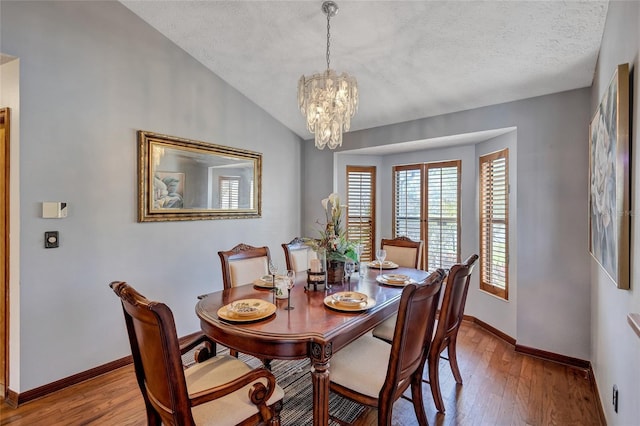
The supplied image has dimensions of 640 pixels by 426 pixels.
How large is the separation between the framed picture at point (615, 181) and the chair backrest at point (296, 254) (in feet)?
7.16

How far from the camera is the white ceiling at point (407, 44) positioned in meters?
2.22

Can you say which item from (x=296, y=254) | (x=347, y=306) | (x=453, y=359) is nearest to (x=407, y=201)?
(x=296, y=254)

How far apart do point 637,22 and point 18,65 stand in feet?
11.7

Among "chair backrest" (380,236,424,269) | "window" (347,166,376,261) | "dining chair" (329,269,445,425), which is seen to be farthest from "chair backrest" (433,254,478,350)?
"window" (347,166,376,261)

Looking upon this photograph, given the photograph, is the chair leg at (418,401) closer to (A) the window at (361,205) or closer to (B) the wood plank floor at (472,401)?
(B) the wood plank floor at (472,401)

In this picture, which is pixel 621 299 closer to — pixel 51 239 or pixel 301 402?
pixel 301 402

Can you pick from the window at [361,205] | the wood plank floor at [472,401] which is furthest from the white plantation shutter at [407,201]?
the wood plank floor at [472,401]

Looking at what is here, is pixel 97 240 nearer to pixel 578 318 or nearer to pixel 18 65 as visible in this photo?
pixel 18 65

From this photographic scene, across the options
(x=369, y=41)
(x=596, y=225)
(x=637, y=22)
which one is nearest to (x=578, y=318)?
(x=596, y=225)

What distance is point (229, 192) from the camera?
3699mm

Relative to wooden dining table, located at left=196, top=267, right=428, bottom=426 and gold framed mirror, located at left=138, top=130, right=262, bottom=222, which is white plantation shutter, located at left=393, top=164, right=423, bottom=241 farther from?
wooden dining table, located at left=196, top=267, right=428, bottom=426

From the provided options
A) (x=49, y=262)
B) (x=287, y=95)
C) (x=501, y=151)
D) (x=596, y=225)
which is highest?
(x=287, y=95)

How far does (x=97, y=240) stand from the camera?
2633mm

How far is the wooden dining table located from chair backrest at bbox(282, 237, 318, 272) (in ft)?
3.30
